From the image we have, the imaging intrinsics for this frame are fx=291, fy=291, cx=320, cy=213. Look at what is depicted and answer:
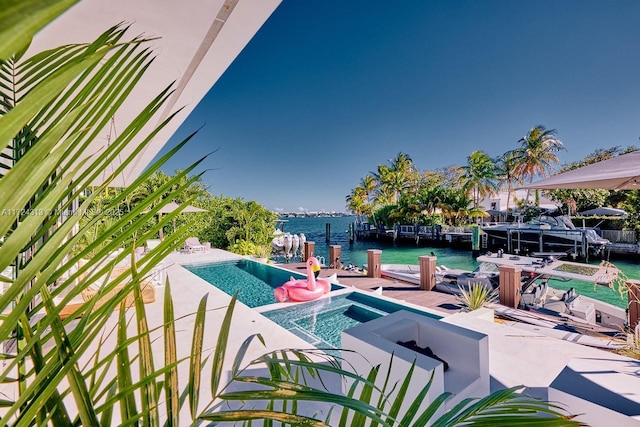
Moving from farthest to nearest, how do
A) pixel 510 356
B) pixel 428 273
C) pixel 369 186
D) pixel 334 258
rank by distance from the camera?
pixel 369 186, pixel 334 258, pixel 428 273, pixel 510 356

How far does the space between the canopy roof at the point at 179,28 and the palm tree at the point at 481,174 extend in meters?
29.5

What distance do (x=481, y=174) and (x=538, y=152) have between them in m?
5.71

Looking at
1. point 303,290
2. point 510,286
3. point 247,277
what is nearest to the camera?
point 510,286

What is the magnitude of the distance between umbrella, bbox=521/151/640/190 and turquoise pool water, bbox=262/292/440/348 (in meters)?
2.81

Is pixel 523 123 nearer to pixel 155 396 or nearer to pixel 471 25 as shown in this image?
pixel 471 25

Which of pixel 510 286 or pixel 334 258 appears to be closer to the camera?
pixel 510 286

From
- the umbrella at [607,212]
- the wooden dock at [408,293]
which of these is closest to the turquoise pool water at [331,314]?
the wooden dock at [408,293]

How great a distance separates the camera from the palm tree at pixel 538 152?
2706 centimetres

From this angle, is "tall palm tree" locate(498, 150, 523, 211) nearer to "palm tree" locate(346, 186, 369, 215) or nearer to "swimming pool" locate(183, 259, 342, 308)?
"palm tree" locate(346, 186, 369, 215)

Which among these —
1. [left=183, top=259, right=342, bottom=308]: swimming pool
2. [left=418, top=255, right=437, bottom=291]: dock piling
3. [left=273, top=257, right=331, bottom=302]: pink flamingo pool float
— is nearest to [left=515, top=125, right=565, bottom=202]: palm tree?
[left=418, top=255, right=437, bottom=291]: dock piling

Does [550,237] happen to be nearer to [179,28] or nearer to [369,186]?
[369,186]

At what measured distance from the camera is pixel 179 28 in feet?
5.65

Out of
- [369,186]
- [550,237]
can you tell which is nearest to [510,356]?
[550,237]

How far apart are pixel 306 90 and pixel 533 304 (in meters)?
23.0
